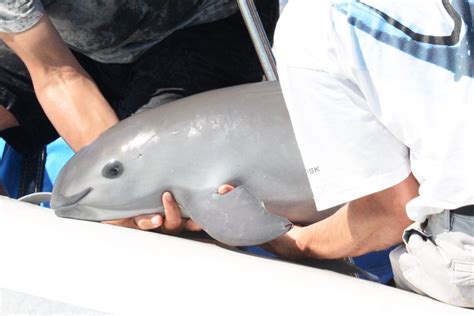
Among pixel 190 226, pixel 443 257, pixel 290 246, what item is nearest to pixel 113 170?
pixel 190 226

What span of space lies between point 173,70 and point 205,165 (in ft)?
2.44

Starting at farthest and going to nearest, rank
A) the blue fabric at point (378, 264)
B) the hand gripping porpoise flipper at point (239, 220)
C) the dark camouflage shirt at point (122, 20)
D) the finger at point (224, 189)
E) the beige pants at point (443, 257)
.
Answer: the dark camouflage shirt at point (122, 20) → the blue fabric at point (378, 264) → the finger at point (224, 189) → the hand gripping porpoise flipper at point (239, 220) → the beige pants at point (443, 257)

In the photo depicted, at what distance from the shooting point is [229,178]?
210 centimetres

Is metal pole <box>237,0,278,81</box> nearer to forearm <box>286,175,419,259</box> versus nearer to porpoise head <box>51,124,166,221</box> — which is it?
porpoise head <box>51,124,166,221</box>

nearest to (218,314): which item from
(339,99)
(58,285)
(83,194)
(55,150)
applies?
(58,285)

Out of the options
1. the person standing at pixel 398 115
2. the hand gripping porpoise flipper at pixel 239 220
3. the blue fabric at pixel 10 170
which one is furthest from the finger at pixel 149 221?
the blue fabric at pixel 10 170

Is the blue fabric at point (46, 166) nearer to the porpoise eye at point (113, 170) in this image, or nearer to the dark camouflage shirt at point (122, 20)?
the dark camouflage shirt at point (122, 20)

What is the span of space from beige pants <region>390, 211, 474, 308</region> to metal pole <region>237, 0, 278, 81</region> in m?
0.98

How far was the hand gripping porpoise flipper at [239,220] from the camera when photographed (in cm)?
194

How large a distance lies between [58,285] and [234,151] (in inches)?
25.8

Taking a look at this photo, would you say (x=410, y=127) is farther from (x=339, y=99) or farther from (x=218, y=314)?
(x=218, y=314)

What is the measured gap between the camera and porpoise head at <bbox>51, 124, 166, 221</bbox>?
2172 mm

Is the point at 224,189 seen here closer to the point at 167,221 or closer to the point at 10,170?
the point at 167,221

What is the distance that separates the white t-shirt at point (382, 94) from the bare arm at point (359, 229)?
0.08m
